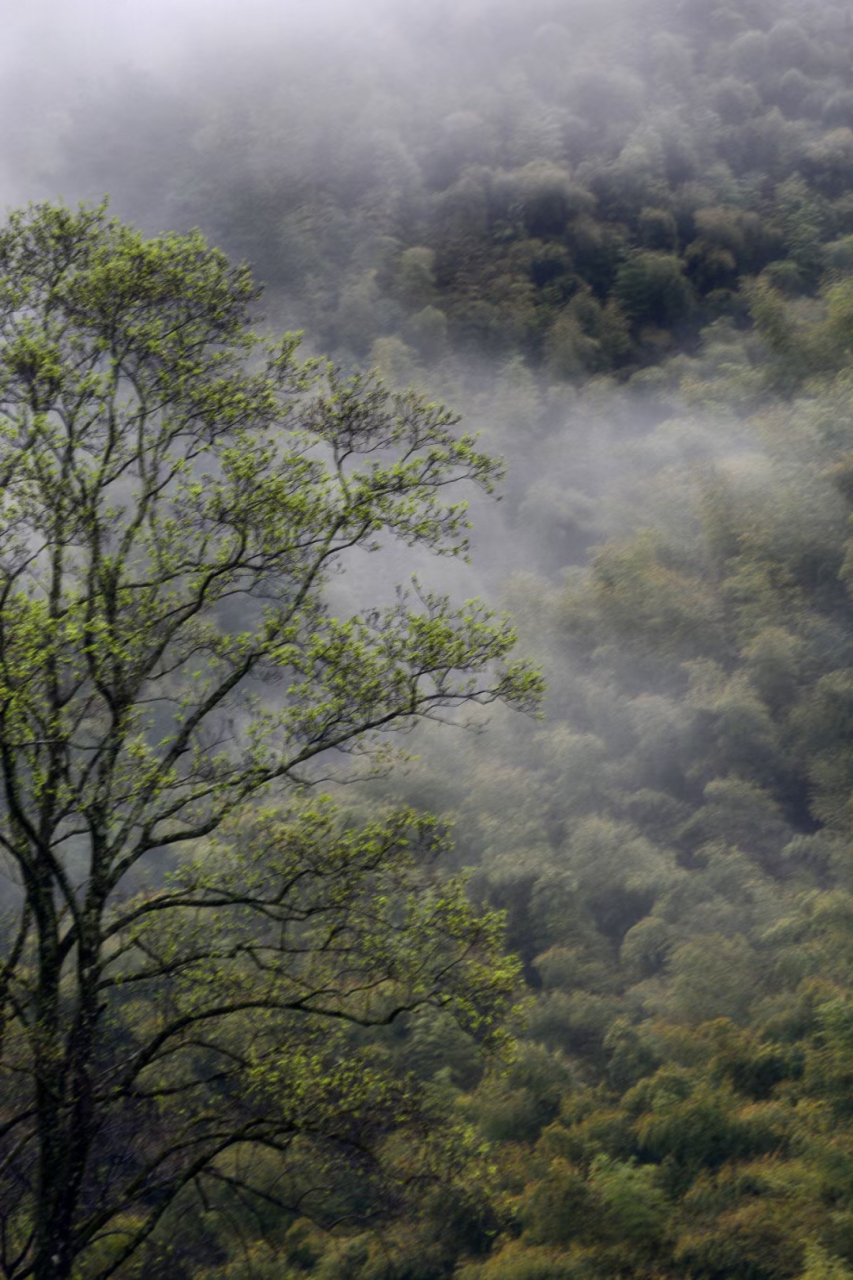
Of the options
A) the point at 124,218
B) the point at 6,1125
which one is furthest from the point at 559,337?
the point at 6,1125

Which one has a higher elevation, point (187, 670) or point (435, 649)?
point (187, 670)

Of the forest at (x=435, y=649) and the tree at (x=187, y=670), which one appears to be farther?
the forest at (x=435, y=649)

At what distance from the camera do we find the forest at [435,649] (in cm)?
880

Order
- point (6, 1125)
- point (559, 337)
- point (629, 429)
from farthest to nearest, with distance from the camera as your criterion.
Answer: point (559, 337) → point (629, 429) → point (6, 1125)

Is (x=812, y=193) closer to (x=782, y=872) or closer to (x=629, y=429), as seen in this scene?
(x=629, y=429)

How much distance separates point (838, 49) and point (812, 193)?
1146 centimetres

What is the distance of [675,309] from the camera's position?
132 ft

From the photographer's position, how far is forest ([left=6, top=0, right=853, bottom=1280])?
880 centimetres

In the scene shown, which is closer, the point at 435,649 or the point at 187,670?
the point at 435,649

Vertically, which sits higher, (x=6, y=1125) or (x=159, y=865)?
(x=159, y=865)

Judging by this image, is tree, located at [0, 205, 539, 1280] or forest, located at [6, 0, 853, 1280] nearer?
tree, located at [0, 205, 539, 1280]

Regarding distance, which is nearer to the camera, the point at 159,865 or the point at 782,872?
the point at 782,872

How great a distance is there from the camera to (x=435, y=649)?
8.72 m

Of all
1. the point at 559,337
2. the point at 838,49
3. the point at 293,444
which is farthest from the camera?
the point at 838,49
